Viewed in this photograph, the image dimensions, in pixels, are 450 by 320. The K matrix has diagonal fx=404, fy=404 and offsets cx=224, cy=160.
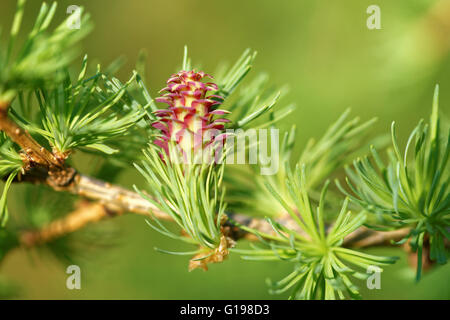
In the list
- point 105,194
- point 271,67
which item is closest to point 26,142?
point 105,194

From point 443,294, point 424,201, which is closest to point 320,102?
point 443,294

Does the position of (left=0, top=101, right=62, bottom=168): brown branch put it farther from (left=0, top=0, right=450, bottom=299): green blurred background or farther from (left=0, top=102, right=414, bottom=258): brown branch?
(left=0, top=0, right=450, bottom=299): green blurred background

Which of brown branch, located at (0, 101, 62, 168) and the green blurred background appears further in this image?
the green blurred background

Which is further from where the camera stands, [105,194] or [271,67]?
[271,67]

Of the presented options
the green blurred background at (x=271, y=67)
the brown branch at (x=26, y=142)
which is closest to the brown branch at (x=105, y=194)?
the brown branch at (x=26, y=142)

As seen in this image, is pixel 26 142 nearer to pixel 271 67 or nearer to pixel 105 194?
pixel 105 194

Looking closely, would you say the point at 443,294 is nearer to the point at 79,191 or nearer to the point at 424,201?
the point at 424,201

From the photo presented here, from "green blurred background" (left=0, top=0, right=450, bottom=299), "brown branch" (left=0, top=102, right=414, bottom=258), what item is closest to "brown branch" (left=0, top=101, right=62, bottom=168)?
"brown branch" (left=0, top=102, right=414, bottom=258)

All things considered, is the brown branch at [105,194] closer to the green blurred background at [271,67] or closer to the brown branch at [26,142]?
the brown branch at [26,142]
